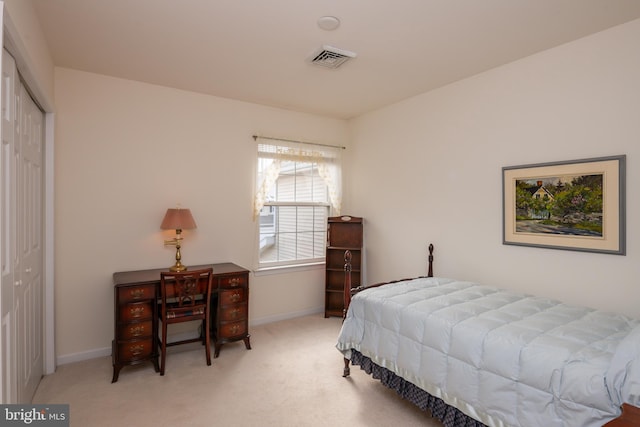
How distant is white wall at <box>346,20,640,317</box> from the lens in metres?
2.45

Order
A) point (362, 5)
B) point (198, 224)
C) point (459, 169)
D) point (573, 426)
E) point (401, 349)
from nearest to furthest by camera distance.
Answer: point (573, 426) < point (362, 5) < point (401, 349) < point (459, 169) < point (198, 224)

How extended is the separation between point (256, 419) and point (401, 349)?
1085 millimetres

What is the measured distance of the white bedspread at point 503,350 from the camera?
152cm

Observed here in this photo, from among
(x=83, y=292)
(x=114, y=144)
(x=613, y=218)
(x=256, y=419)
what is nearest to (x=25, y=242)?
(x=83, y=292)

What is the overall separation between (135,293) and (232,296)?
86cm

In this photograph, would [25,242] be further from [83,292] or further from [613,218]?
[613,218]

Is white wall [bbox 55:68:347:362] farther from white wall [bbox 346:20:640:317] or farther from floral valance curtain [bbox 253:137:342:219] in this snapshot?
white wall [bbox 346:20:640:317]

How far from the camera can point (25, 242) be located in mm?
2314

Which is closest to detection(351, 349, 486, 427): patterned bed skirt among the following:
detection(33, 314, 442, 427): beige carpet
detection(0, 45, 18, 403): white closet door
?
detection(33, 314, 442, 427): beige carpet

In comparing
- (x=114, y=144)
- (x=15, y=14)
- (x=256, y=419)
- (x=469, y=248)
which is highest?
(x=15, y=14)

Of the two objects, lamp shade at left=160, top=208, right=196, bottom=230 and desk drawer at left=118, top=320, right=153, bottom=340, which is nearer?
desk drawer at left=118, top=320, right=153, bottom=340

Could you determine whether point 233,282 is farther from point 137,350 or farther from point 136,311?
point 137,350

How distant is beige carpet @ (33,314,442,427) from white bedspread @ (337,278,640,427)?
0.35 m

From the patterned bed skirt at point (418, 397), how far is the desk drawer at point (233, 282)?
1315 mm
